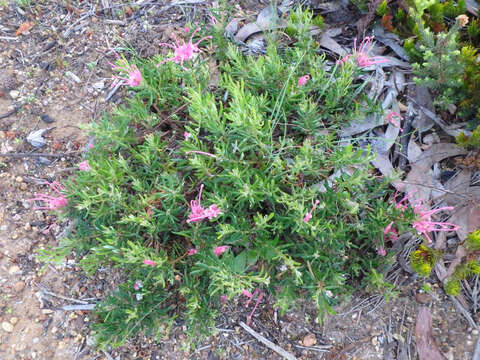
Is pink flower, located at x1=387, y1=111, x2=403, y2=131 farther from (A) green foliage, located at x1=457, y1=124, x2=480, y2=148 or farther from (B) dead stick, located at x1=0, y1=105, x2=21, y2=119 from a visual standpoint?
(B) dead stick, located at x1=0, y1=105, x2=21, y2=119

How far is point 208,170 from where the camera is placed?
2.60 m

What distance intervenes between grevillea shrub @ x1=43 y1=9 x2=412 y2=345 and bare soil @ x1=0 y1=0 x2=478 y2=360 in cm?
25

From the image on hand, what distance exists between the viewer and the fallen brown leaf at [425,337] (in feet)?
8.90

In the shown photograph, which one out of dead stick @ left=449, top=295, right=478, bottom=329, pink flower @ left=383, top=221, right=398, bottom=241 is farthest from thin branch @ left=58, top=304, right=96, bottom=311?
dead stick @ left=449, top=295, right=478, bottom=329

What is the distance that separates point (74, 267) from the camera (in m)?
3.34

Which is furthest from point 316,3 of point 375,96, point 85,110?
point 85,110

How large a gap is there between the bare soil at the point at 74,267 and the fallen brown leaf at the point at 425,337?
43 millimetres

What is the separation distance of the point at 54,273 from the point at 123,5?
283 cm

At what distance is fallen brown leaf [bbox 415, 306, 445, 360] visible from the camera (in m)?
2.71

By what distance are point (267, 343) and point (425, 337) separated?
3.68ft

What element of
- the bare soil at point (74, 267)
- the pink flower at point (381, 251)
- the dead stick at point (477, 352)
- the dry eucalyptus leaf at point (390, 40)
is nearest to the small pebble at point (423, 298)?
the bare soil at point (74, 267)

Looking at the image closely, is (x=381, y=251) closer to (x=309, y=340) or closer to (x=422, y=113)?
(x=309, y=340)

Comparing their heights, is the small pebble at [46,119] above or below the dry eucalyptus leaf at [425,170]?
above

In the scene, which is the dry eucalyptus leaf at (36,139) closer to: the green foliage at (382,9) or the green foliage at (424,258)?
the green foliage at (382,9)
